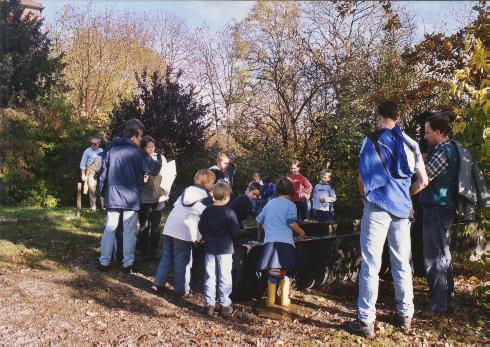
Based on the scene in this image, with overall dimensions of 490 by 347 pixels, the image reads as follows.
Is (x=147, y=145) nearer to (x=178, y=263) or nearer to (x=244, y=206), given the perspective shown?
(x=244, y=206)

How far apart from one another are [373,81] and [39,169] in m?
11.2

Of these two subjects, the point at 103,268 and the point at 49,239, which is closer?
the point at 103,268

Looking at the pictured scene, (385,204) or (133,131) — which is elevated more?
(133,131)

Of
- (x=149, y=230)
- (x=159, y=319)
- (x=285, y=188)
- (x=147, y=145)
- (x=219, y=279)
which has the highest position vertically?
(x=147, y=145)

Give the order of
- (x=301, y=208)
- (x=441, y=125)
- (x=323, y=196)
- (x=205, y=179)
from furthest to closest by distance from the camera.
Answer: (x=301, y=208) → (x=323, y=196) → (x=205, y=179) → (x=441, y=125)

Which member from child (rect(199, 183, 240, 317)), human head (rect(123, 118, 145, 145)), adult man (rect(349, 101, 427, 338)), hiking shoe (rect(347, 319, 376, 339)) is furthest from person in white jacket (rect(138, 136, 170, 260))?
hiking shoe (rect(347, 319, 376, 339))

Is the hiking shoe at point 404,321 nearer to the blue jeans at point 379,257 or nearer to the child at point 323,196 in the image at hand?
the blue jeans at point 379,257

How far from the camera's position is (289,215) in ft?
16.6

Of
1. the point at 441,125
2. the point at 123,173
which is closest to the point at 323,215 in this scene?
the point at 123,173

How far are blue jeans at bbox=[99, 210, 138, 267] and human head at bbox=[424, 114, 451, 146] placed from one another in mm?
3883

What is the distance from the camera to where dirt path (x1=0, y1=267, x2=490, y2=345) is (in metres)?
4.27

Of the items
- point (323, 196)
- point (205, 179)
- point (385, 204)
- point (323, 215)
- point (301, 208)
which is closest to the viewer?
point (385, 204)

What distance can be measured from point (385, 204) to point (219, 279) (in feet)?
6.38

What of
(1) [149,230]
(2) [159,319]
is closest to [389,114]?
(2) [159,319]
